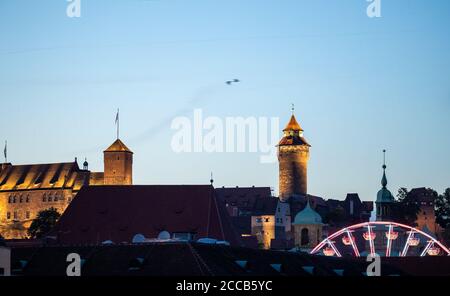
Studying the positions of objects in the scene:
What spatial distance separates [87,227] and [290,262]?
169ft

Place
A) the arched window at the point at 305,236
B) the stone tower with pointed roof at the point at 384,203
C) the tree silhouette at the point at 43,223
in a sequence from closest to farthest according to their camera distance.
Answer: the stone tower with pointed roof at the point at 384,203 → the arched window at the point at 305,236 → the tree silhouette at the point at 43,223

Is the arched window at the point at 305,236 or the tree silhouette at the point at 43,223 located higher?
the tree silhouette at the point at 43,223

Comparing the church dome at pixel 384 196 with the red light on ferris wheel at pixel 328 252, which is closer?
the red light on ferris wheel at pixel 328 252

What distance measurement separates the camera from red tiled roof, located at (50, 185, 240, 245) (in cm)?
13475

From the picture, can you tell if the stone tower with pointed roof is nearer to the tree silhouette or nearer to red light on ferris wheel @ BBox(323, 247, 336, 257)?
red light on ferris wheel @ BBox(323, 247, 336, 257)

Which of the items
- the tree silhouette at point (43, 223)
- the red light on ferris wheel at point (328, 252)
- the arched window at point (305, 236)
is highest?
the tree silhouette at point (43, 223)

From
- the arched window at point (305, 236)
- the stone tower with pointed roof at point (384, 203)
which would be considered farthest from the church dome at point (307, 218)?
the stone tower with pointed roof at point (384, 203)

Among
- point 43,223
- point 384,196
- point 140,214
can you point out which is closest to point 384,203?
point 384,196

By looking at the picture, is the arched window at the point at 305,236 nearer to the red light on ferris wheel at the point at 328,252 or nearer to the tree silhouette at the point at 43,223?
the red light on ferris wheel at the point at 328,252

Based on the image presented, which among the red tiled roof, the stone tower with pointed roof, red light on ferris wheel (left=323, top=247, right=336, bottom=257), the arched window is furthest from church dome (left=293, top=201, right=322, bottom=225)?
the red tiled roof

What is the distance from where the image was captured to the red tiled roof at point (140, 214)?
135 meters

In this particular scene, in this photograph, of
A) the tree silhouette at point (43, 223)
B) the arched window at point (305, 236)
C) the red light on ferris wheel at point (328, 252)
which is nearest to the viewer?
the red light on ferris wheel at point (328, 252)
